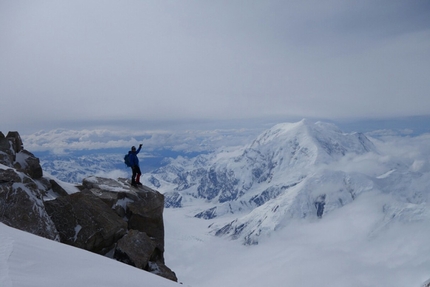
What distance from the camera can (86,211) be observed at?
707 inches

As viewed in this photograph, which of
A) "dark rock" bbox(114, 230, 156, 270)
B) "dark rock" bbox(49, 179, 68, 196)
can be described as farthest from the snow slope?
"dark rock" bbox(49, 179, 68, 196)

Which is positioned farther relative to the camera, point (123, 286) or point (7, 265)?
point (123, 286)

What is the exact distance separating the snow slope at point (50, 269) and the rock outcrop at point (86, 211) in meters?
5.20

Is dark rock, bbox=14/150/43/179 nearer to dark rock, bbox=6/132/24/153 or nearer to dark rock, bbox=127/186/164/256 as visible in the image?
dark rock, bbox=6/132/24/153

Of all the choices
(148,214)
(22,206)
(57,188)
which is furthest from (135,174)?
(22,206)

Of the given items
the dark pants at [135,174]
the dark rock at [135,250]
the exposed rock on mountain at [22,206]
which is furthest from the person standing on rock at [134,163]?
the exposed rock on mountain at [22,206]

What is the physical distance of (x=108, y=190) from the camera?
22.3 meters

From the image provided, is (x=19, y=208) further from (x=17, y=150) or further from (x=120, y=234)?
(x=17, y=150)

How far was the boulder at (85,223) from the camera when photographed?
16594mm

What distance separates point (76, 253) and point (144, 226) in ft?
39.5

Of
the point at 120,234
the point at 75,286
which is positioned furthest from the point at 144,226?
the point at 75,286

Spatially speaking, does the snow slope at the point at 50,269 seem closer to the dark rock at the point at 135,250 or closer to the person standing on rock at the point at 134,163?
the dark rock at the point at 135,250

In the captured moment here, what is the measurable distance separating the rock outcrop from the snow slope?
205 inches

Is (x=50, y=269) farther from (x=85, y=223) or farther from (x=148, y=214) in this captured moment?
(x=148, y=214)
